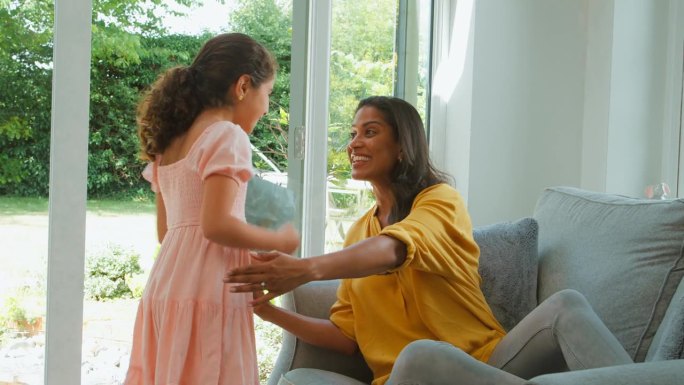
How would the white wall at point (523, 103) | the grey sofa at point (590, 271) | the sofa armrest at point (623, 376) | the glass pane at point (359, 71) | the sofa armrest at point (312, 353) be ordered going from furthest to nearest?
the white wall at point (523, 103), the glass pane at point (359, 71), the sofa armrest at point (312, 353), the grey sofa at point (590, 271), the sofa armrest at point (623, 376)

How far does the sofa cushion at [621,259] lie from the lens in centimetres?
212

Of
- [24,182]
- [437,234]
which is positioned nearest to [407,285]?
[437,234]

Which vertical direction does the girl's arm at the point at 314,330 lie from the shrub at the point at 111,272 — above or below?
below

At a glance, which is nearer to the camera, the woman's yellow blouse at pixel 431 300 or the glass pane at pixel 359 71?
the woman's yellow blouse at pixel 431 300

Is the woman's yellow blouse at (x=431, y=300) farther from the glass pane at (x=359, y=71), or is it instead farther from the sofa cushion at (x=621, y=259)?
the glass pane at (x=359, y=71)

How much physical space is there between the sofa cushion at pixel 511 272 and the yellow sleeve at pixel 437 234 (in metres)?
0.13

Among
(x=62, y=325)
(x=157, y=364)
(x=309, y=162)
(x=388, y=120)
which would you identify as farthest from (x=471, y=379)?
(x=309, y=162)

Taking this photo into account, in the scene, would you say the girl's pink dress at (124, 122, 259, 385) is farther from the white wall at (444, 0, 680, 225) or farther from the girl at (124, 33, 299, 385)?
the white wall at (444, 0, 680, 225)

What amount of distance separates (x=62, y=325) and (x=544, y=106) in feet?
7.76

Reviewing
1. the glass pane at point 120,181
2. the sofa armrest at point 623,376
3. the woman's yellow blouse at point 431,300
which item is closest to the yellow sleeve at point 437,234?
the woman's yellow blouse at point 431,300

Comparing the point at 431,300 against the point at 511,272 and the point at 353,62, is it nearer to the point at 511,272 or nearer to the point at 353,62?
the point at 511,272

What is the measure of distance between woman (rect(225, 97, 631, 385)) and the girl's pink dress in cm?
7

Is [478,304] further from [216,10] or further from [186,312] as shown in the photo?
[216,10]

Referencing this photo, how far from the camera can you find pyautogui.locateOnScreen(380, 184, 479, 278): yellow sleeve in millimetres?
2137
